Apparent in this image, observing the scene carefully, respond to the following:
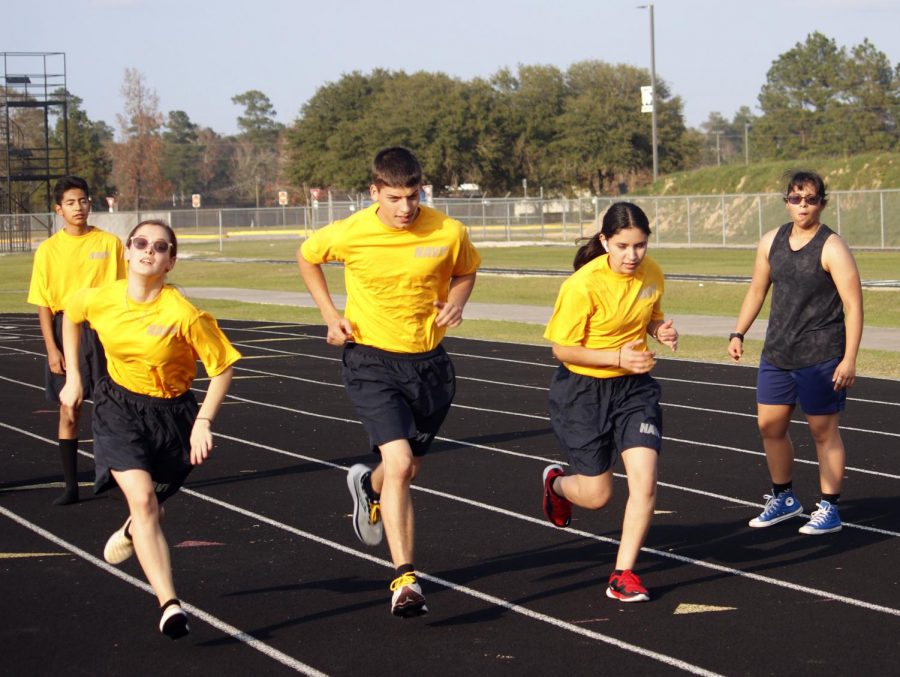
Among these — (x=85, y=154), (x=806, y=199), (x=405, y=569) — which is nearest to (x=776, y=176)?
(x=85, y=154)

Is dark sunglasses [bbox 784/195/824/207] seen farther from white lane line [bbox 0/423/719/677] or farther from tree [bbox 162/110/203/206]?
tree [bbox 162/110/203/206]

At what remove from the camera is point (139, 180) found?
92.6 m

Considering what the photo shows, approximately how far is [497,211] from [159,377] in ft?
196

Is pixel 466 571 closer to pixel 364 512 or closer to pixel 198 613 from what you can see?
pixel 364 512

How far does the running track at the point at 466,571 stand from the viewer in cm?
538

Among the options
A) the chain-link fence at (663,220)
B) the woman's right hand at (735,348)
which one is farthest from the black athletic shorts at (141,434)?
the chain-link fence at (663,220)

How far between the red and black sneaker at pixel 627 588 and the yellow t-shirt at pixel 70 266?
13.6ft

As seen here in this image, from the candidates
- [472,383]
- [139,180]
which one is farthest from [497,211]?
[472,383]

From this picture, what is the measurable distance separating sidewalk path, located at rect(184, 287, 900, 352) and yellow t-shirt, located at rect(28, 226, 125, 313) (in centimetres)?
1110

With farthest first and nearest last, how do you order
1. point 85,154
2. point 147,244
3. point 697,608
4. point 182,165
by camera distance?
point 182,165, point 85,154, point 697,608, point 147,244

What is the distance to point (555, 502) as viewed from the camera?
6.89 meters

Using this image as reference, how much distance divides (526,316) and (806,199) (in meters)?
16.2

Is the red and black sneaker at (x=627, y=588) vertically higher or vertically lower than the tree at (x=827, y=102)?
lower

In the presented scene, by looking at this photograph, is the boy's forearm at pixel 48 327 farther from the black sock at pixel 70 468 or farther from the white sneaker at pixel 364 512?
the white sneaker at pixel 364 512
